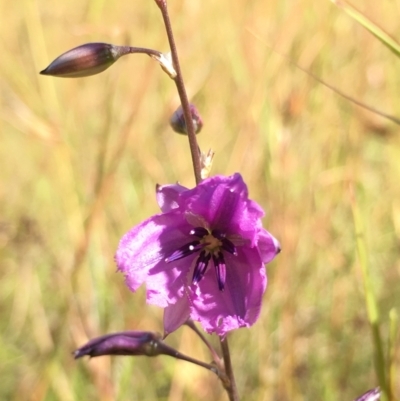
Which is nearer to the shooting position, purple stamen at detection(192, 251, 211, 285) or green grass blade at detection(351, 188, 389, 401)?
green grass blade at detection(351, 188, 389, 401)

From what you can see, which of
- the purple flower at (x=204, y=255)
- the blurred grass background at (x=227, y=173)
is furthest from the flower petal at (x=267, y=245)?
the blurred grass background at (x=227, y=173)

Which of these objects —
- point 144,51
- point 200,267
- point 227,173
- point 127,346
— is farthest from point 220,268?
point 227,173

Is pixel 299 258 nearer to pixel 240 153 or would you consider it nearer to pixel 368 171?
pixel 240 153

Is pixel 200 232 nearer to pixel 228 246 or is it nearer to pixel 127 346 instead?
pixel 228 246

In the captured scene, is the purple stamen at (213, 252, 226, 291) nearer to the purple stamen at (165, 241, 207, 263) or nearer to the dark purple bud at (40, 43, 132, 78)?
the purple stamen at (165, 241, 207, 263)

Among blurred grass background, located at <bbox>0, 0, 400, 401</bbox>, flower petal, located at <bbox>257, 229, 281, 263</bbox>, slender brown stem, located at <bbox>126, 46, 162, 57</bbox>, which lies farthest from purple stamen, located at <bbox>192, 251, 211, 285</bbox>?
blurred grass background, located at <bbox>0, 0, 400, 401</bbox>

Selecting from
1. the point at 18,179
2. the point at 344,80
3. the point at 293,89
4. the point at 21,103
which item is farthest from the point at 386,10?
the point at 18,179

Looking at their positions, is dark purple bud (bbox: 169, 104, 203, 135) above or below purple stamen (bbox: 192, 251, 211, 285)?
above
